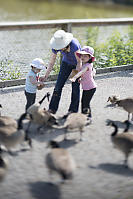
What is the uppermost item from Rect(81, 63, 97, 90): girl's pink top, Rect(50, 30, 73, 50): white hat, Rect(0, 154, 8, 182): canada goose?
Rect(50, 30, 73, 50): white hat

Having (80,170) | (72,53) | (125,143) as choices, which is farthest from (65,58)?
(80,170)

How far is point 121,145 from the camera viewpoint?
4.73 m

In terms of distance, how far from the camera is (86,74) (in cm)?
618

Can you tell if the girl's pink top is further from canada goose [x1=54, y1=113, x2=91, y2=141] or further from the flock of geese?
canada goose [x1=54, y1=113, x2=91, y2=141]

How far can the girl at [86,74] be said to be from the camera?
6.04m

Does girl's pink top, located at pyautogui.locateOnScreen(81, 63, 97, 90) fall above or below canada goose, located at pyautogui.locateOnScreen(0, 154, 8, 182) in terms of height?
above

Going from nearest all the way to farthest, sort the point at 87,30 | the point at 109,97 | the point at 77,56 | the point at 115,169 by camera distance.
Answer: the point at 115,169
the point at 77,56
the point at 109,97
the point at 87,30

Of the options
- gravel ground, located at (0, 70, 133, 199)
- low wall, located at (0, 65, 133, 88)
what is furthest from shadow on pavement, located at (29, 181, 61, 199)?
low wall, located at (0, 65, 133, 88)

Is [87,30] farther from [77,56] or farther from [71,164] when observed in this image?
[71,164]

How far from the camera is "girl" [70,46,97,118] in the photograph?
6.04 metres

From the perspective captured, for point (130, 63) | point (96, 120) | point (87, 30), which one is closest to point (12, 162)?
point (96, 120)

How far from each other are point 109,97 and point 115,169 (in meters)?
2.61

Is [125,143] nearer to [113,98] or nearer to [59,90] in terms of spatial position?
[59,90]

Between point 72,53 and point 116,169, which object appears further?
point 72,53
